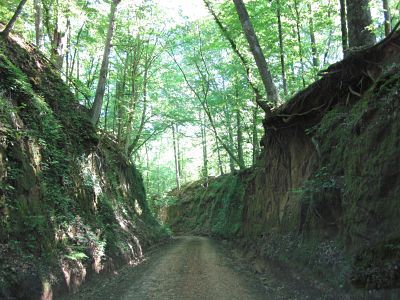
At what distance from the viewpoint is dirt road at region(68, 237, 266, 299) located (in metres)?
7.52

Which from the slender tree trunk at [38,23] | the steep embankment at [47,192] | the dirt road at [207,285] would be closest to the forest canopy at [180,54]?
the slender tree trunk at [38,23]

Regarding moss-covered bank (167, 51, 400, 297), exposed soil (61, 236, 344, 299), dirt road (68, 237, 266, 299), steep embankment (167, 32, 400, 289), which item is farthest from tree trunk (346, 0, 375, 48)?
dirt road (68, 237, 266, 299)

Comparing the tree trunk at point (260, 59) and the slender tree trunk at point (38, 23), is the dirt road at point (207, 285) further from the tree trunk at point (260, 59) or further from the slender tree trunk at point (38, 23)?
the slender tree trunk at point (38, 23)

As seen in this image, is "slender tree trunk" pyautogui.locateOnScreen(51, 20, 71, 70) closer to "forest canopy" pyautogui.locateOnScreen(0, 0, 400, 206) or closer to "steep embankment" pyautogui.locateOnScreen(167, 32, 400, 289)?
"forest canopy" pyautogui.locateOnScreen(0, 0, 400, 206)

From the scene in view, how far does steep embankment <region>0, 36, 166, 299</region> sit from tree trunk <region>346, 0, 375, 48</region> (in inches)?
320

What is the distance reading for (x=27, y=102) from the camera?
8.90 m

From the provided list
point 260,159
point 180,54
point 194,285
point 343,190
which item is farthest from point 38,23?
point 180,54

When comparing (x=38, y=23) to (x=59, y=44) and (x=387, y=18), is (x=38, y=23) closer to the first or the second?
(x=59, y=44)

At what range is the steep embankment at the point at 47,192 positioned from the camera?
6.31 meters

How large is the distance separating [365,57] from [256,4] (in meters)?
9.80

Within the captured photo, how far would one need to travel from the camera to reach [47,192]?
8141mm

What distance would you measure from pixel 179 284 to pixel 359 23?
7.83 m

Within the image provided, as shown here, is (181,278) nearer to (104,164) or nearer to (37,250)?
(37,250)

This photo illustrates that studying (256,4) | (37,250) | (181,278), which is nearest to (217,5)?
(256,4)
